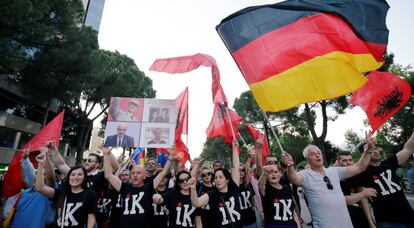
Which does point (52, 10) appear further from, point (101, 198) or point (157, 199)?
point (157, 199)

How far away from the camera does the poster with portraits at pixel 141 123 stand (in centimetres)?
684

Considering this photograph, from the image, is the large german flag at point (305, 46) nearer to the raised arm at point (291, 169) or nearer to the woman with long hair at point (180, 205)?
the raised arm at point (291, 169)

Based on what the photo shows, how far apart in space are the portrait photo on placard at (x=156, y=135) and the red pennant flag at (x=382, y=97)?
4.40 m

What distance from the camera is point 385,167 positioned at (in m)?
4.00

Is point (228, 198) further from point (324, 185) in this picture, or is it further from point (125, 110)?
point (125, 110)

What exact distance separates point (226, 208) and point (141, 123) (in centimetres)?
404

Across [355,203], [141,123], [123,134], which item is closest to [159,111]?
[141,123]

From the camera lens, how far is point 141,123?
7172 mm

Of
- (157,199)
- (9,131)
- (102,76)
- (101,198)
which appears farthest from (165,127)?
(9,131)

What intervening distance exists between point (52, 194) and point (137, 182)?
4.12 ft

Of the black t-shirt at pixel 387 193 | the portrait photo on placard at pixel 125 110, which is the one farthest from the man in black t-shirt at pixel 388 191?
the portrait photo on placard at pixel 125 110

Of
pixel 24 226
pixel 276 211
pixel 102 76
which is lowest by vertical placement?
pixel 24 226

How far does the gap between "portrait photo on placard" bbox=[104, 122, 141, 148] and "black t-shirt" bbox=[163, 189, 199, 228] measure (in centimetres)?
301

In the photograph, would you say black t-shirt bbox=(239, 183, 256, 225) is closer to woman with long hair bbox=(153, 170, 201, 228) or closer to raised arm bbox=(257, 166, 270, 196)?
raised arm bbox=(257, 166, 270, 196)
